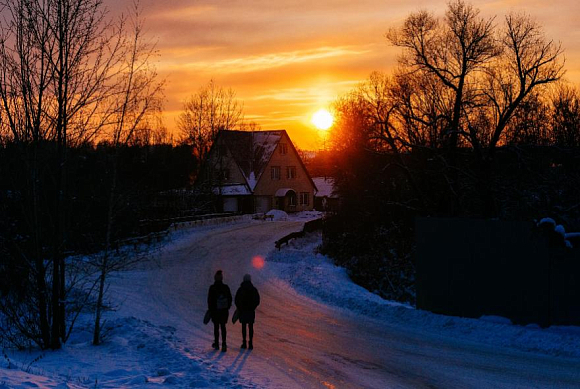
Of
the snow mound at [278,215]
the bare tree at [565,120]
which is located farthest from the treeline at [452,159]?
the snow mound at [278,215]

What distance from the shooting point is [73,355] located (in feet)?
39.2

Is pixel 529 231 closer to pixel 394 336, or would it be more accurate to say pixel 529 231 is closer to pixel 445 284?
pixel 445 284

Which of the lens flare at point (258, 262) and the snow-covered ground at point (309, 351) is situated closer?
the snow-covered ground at point (309, 351)

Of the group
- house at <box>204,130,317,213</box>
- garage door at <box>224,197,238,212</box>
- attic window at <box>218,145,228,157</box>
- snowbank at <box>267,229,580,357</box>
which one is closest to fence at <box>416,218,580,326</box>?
snowbank at <box>267,229,580,357</box>

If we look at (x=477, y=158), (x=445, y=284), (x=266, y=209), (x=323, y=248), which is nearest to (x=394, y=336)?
(x=445, y=284)

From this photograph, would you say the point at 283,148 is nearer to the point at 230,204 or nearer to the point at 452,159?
the point at 230,204

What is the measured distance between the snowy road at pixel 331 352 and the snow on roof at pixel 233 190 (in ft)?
153

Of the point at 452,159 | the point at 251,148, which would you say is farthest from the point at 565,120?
the point at 251,148

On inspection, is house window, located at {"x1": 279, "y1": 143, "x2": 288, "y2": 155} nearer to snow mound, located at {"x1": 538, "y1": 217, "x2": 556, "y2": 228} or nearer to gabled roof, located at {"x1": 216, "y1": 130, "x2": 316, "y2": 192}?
gabled roof, located at {"x1": 216, "y1": 130, "x2": 316, "y2": 192}

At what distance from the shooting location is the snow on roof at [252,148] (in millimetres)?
72000

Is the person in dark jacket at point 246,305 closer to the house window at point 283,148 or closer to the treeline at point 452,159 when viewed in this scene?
the treeline at point 452,159

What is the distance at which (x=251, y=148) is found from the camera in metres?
74.7

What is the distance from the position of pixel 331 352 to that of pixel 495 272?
17.6ft

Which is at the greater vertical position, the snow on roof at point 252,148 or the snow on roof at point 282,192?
the snow on roof at point 252,148
